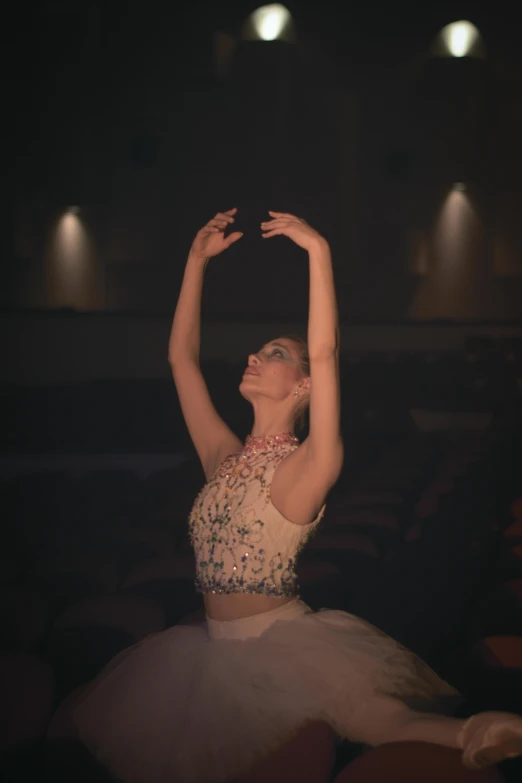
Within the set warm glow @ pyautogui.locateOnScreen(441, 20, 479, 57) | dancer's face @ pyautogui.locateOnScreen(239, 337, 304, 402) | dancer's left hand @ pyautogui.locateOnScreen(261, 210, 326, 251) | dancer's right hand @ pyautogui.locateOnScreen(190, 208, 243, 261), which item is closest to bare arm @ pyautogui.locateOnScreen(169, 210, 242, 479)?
dancer's right hand @ pyautogui.locateOnScreen(190, 208, 243, 261)

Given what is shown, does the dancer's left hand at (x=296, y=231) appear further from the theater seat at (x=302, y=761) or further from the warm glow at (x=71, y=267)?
the warm glow at (x=71, y=267)

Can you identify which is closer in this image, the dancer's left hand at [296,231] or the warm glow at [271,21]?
the dancer's left hand at [296,231]

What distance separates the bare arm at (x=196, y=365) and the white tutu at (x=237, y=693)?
35cm

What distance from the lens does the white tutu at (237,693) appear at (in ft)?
3.89

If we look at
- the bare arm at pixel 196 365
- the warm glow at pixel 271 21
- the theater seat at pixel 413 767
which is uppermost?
the warm glow at pixel 271 21

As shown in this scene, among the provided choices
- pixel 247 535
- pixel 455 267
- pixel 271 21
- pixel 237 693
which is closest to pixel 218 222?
pixel 247 535

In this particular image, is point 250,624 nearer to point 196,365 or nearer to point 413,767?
point 413,767

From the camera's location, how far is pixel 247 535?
139 cm

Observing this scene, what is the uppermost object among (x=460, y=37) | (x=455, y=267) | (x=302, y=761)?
(x=460, y=37)

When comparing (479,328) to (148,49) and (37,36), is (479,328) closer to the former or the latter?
(148,49)

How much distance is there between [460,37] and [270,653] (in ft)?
21.4

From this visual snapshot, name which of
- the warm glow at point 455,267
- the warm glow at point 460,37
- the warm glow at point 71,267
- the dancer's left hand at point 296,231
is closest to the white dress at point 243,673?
the dancer's left hand at point 296,231

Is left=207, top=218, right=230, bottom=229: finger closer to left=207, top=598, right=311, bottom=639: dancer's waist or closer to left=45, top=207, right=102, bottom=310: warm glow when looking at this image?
left=207, top=598, right=311, bottom=639: dancer's waist

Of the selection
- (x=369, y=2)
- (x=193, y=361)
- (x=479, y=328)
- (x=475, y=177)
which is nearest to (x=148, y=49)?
(x=369, y=2)
